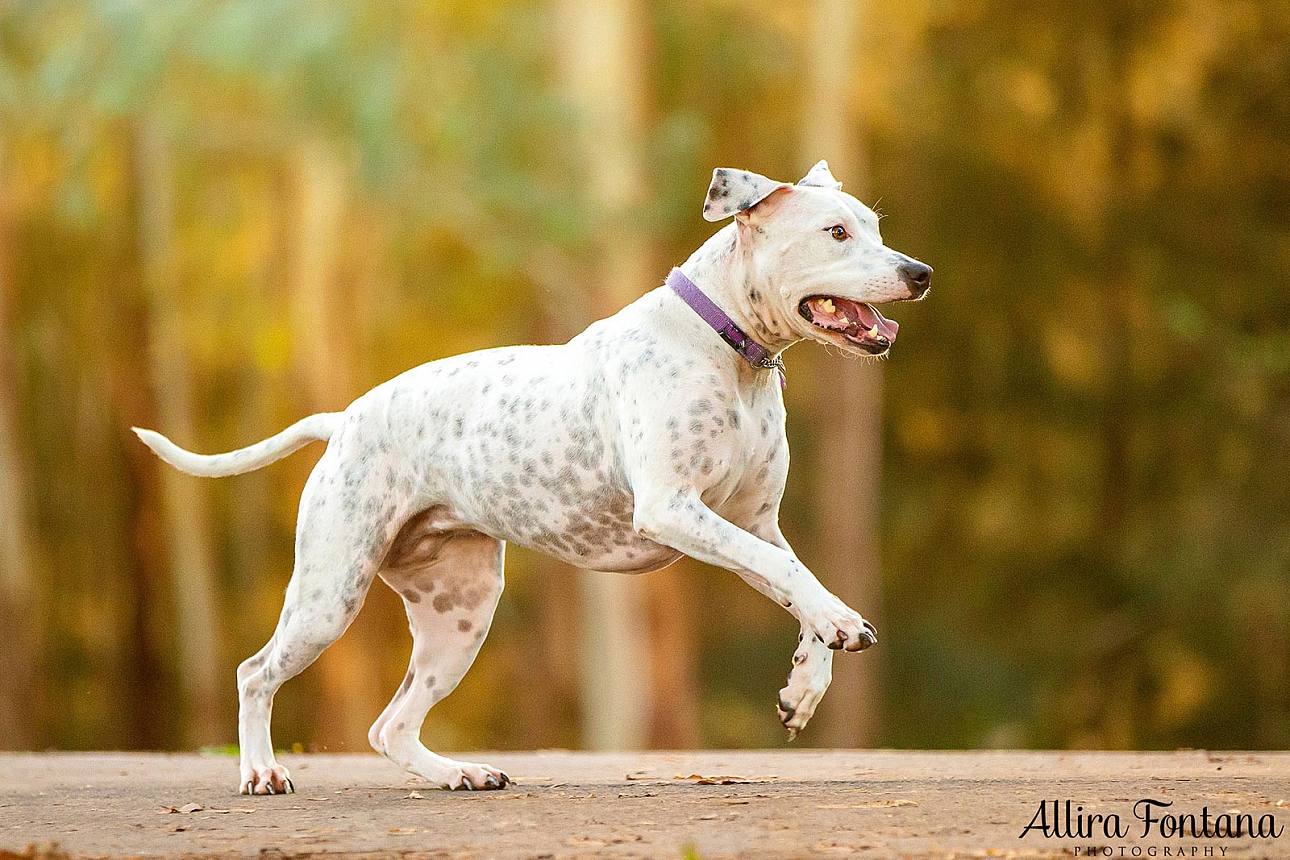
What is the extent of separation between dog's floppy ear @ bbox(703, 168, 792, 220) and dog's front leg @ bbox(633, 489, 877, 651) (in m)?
1.03

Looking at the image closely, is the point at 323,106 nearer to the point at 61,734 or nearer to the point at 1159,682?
the point at 1159,682

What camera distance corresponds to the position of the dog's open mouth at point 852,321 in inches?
245

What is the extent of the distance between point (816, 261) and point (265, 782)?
9.77 feet

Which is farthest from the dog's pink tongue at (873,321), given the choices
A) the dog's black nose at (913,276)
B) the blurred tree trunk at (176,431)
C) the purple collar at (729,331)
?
the blurred tree trunk at (176,431)

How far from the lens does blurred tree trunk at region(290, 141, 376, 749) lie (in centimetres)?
2103

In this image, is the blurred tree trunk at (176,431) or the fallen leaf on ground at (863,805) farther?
the blurred tree trunk at (176,431)

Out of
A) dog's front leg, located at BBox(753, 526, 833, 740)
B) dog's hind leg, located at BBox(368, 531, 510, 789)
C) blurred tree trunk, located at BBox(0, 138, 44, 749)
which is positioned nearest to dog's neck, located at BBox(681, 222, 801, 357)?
dog's front leg, located at BBox(753, 526, 833, 740)

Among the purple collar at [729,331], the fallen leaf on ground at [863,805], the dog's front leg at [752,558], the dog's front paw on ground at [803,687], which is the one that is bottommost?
the fallen leaf on ground at [863,805]

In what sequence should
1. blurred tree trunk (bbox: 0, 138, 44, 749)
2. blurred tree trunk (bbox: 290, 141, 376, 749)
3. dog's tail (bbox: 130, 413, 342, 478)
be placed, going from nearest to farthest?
dog's tail (bbox: 130, 413, 342, 478) → blurred tree trunk (bbox: 0, 138, 44, 749) → blurred tree trunk (bbox: 290, 141, 376, 749)

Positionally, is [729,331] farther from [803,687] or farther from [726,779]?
[726,779]

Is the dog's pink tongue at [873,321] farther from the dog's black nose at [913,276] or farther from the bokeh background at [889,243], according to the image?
the bokeh background at [889,243]

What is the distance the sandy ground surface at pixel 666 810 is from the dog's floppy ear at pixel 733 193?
6.88 feet

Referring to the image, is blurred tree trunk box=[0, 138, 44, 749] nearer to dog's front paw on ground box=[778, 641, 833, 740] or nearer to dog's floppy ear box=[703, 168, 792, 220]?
dog's floppy ear box=[703, 168, 792, 220]

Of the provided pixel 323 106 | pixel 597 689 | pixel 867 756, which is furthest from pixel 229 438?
pixel 867 756
